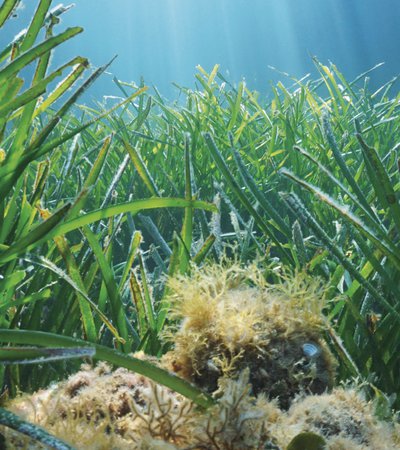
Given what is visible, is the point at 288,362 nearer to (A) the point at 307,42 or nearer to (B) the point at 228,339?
(B) the point at 228,339

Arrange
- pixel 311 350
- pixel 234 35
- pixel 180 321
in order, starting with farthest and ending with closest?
pixel 234 35, pixel 180 321, pixel 311 350

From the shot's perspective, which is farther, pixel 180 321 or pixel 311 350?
pixel 180 321

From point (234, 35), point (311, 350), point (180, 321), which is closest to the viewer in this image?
point (311, 350)

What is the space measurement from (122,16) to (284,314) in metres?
44.4

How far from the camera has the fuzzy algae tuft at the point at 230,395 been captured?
0.54 meters

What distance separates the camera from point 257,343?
646 millimetres

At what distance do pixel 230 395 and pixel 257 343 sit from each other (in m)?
0.11

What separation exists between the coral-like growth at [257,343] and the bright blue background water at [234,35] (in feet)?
79.6

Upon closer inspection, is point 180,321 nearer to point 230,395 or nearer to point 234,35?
point 230,395

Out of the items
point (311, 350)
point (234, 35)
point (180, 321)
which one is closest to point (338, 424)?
point (311, 350)

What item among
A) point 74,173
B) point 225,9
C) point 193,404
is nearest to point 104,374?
point 193,404

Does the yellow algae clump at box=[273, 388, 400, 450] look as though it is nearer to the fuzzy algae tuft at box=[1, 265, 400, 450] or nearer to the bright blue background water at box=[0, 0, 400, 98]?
the fuzzy algae tuft at box=[1, 265, 400, 450]

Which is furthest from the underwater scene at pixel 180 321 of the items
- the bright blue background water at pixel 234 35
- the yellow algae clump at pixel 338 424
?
the bright blue background water at pixel 234 35

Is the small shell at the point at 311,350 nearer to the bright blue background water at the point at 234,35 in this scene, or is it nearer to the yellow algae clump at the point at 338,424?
the yellow algae clump at the point at 338,424
